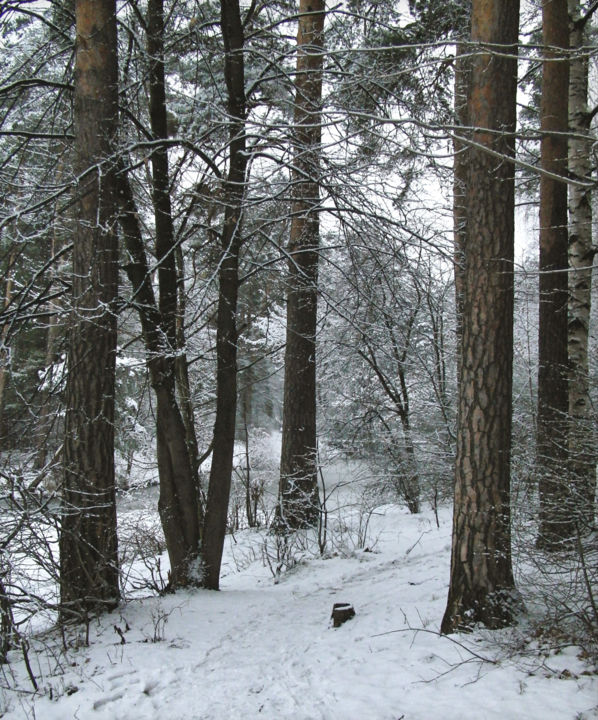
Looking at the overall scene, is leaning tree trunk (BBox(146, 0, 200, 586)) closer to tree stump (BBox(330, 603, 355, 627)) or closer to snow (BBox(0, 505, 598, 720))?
snow (BBox(0, 505, 598, 720))

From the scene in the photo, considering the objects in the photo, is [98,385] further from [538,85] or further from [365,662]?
[538,85]

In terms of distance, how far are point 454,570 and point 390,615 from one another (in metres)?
1.01

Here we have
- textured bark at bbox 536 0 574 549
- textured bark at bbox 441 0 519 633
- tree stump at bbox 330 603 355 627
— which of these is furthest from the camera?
textured bark at bbox 536 0 574 549

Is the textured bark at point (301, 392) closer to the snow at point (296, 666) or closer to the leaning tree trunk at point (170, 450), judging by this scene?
the leaning tree trunk at point (170, 450)

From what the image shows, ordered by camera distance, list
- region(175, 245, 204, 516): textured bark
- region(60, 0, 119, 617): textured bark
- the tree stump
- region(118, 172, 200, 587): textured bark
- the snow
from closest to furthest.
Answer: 1. the snow
2. region(60, 0, 119, 617): textured bark
3. the tree stump
4. region(118, 172, 200, 587): textured bark
5. region(175, 245, 204, 516): textured bark

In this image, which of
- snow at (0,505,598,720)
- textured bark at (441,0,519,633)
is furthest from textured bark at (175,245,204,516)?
textured bark at (441,0,519,633)

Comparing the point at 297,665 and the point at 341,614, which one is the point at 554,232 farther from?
the point at 297,665

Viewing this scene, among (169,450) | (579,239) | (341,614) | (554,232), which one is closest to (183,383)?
(169,450)

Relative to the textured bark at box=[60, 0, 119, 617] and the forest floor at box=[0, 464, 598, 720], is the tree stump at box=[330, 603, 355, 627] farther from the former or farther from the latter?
the textured bark at box=[60, 0, 119, 617]

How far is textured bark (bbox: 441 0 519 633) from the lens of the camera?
3922 millimetres

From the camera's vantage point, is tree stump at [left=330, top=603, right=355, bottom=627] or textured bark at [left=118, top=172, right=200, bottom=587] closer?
tree stump at [left=330, top=603, right=355, bottom=627]

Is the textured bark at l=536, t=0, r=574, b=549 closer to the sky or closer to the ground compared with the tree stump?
closer to the sky

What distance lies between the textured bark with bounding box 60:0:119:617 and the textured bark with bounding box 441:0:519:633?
304 centimetres

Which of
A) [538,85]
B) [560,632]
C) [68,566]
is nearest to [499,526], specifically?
[560,632]
